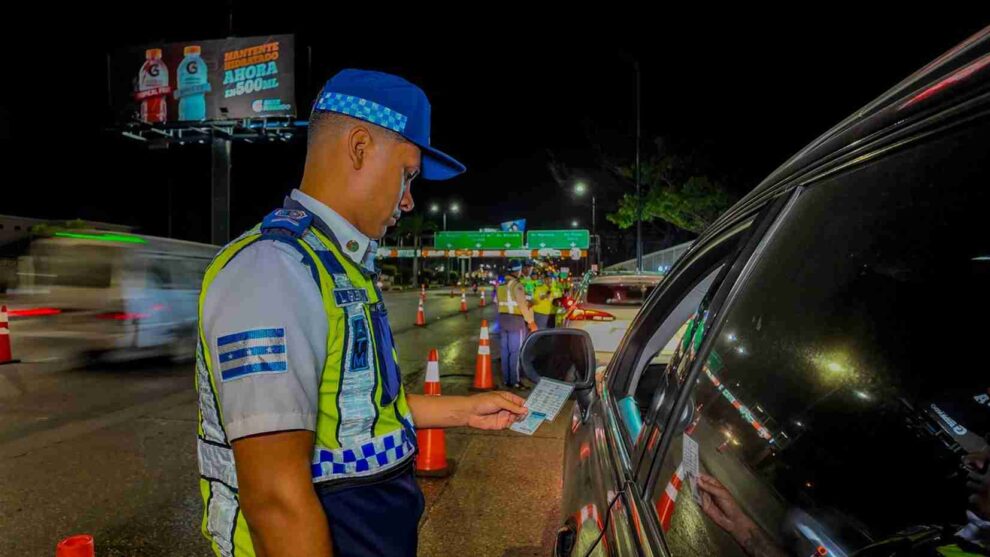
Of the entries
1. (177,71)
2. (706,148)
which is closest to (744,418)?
(706,148)

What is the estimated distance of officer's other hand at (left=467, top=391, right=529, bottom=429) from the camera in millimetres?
1959

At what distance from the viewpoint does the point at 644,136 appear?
73.5 ft

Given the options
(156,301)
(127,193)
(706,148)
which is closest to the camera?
(156,301)

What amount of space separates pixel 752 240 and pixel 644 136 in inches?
876

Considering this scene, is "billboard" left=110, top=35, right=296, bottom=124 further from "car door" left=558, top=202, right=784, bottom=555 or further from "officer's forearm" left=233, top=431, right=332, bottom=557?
"officer's forearm" left=233, top=431, right=332, bottom=557

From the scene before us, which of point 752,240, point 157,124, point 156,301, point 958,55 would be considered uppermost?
point 157,124

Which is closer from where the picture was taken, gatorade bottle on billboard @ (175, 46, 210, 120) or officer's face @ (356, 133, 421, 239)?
officer's face @ (356, 133, 421, 239)

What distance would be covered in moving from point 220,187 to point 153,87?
5.34 meters

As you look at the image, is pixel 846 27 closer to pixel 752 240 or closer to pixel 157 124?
pixel 752 240

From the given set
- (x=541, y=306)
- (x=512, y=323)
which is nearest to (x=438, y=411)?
(x=512, y=323)

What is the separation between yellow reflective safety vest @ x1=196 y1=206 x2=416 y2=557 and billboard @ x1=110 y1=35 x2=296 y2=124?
96.4ft

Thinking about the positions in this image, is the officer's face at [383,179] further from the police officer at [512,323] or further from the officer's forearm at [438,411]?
the police officer at [512,323]

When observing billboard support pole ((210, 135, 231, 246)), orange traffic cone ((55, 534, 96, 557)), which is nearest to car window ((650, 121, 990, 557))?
orange traffic cone ((55, 534, 96, 557))

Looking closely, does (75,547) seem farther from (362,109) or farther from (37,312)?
(37,312)
